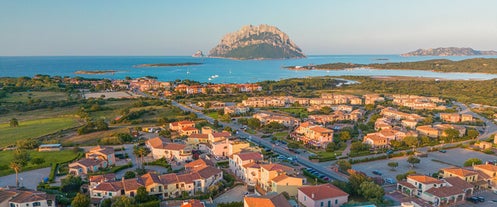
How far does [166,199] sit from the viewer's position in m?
25.2

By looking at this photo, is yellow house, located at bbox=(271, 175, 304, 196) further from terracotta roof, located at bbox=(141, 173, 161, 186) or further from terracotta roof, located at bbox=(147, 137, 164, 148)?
terracotta roof, located at bbox=(147, 137, 164, 148)

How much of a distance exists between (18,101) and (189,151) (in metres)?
56.0

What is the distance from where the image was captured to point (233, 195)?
2591 cm

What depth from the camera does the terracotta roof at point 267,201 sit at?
19873 mm

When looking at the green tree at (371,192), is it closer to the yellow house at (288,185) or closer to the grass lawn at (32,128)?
the yellow house at (288,185)

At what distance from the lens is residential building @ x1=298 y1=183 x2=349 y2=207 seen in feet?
73.7

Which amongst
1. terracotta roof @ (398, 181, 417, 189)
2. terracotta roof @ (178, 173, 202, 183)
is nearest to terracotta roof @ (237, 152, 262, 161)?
terracotta roof @ (178, 173, 202, 183)

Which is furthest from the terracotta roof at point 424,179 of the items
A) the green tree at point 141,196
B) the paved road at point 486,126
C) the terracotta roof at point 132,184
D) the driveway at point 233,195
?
the paved road at point 486,126

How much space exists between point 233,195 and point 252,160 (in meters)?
4.56

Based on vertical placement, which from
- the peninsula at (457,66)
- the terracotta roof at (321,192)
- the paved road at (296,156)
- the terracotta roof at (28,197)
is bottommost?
the paved road at (296,156)

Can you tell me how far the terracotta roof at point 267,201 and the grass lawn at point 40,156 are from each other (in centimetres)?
2320

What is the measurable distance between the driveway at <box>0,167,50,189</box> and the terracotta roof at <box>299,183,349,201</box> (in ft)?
72.0

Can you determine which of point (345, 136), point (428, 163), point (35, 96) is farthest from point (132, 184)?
point (35, 96)

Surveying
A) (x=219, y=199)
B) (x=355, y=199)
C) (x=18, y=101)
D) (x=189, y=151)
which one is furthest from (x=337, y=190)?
(x=18, y=101)
